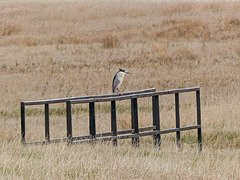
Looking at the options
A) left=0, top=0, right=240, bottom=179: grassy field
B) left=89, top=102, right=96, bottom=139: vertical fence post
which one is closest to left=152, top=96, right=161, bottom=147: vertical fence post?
Result: left=0, top=0, right=240, bottom=179: grassy field

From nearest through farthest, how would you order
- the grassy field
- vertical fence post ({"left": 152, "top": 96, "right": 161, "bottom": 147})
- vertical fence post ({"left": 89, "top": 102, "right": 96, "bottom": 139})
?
the grassy field → vertical fence post ({"left": 89, "top": 102, "right": 96, "bottom": 139}) → vertical fence post ({"left": 152, "top": 96, "right": 161, "bottom": 147})

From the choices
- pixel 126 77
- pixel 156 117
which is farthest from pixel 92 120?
pixel 126 77

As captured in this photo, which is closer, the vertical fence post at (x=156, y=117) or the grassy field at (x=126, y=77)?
the grassy field at (x=126, y=77)

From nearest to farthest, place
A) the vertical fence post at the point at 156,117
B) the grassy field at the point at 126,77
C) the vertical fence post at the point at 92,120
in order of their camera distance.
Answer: the grassy field at the point at 126,77 → the vertical fence post at the point at 92,120 → the vertical fence post at the point at 156,117

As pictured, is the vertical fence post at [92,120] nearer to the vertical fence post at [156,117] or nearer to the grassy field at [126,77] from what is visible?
the grassy field at [126,77]

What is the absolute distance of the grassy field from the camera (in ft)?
23.9

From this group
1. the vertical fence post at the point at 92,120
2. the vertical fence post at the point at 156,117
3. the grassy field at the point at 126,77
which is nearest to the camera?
the grassy field at the point at 126,77

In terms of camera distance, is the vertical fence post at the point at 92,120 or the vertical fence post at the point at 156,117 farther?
the vertical fence post at the point at 156,117

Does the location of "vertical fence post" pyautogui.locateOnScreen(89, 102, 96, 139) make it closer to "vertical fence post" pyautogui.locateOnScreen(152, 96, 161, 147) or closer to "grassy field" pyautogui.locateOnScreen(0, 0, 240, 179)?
"grassy field" pyautogui.locateOnScreen(0, 0, 240, 179)

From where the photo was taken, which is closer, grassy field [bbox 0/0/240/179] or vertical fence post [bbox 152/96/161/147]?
grassy field [bbox 0/0/240/179]

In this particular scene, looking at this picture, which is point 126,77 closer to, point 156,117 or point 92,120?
point 156,117

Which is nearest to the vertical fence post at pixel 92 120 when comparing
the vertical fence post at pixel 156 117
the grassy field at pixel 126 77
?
the grassy field at pixel 126 77

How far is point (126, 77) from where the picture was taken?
763 inches

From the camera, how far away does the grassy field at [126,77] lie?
23.9ft
